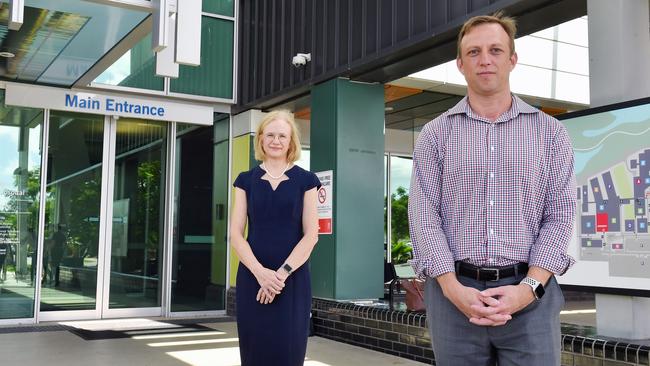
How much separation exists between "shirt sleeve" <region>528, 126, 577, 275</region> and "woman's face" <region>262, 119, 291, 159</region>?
52.7 inches

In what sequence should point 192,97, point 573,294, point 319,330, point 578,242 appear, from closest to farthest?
point 578,242 < point 319,330 < point 192,97 < point 573,294

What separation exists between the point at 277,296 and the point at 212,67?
7248 mm

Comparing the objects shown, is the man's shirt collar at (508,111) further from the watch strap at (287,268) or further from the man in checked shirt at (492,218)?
the watch strap at (287,268)

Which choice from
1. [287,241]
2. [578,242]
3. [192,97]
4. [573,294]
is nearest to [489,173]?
[287,241]

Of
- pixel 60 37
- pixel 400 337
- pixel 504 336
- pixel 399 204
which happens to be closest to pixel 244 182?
pixel 504 336

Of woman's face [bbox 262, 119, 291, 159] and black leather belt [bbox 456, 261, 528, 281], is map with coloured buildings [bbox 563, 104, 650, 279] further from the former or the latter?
black leather belt [bbox 456, 261, 528, 281]

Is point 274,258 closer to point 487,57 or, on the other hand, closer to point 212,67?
point 487,57

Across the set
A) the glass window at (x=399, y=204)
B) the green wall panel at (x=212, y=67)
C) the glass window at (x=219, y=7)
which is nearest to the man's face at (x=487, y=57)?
the green wall panel at (x=212, y=67)

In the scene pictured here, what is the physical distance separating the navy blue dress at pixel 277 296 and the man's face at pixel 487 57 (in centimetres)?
118

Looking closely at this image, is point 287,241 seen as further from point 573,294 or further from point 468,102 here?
point 573,294

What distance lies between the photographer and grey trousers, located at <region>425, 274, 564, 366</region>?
1721mm

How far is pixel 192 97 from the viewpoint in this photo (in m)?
9.34

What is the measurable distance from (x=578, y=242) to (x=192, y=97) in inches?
250

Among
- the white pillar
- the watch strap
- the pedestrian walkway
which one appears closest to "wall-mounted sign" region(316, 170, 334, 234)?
the pedestrian walkway
